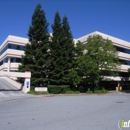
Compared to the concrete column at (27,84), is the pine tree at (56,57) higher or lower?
higher

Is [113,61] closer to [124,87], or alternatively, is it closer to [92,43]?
[92,43]

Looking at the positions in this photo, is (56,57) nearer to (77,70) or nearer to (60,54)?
(60,54)

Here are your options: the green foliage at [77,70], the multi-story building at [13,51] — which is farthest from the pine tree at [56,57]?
the multi-story building at [13,51]

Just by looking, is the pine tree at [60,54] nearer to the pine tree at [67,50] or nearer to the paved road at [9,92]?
the pine tree at [67,50]

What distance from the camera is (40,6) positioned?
36781 millimetres

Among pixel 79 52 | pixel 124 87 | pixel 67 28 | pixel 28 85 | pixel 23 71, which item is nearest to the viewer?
pixel 28 85

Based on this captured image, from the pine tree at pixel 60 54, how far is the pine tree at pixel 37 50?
1498 mm

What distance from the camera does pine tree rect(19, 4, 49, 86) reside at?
3219 cm

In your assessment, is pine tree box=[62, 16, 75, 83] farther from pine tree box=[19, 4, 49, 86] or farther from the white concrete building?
the white concrete building

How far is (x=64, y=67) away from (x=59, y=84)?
353cm

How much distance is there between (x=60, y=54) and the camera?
3388 cm

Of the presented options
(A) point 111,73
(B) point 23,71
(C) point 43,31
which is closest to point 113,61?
(A) point 111,73

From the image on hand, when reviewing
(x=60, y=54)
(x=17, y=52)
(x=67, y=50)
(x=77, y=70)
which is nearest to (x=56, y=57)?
(x=60, y=54)

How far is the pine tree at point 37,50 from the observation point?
32188mm
